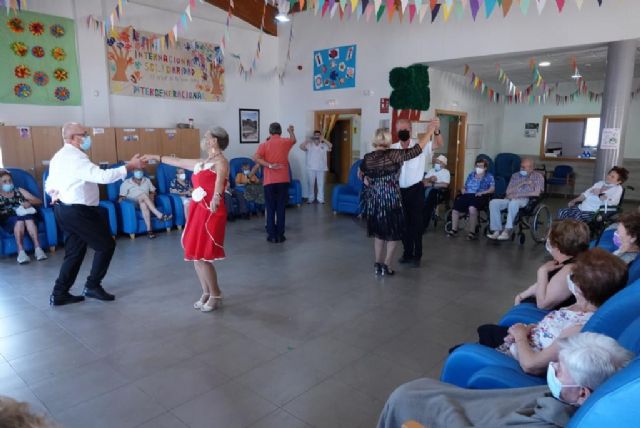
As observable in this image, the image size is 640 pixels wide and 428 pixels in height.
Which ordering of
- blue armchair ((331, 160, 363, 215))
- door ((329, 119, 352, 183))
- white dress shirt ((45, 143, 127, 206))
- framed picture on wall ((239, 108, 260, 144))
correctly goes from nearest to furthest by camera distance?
1. white dress shirt ((45, 143, 127, 206))
2. blue armchair ((331, 160, 363, 215))
3. framed picture on wall ((239, 108, 260, 144))
4. door ((329, 119, 352, 183))

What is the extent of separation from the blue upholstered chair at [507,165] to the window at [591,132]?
159cm

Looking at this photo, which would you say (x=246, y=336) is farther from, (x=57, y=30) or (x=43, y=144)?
(x=57, y=30)

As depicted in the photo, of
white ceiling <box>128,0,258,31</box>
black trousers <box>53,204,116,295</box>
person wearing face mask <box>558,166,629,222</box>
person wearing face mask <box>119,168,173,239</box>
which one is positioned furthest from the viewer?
white ceiling <box>128,0,258,31</box>

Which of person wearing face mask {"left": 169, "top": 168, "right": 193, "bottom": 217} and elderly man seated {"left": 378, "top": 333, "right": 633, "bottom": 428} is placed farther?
person wearing face mask {"left": 169, "top": 168, "right": 193, "bottom": 217}

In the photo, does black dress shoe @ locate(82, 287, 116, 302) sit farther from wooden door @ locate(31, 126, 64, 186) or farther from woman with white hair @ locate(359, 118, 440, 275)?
wooden door @ locate(31, 126, 64, 186)

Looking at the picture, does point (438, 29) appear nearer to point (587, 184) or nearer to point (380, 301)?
point (380, 301)

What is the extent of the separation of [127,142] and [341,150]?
713 cm

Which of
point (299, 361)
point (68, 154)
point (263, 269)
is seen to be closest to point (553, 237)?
point (299, 361)

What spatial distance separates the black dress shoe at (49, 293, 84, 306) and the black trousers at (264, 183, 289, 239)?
2.65 meters

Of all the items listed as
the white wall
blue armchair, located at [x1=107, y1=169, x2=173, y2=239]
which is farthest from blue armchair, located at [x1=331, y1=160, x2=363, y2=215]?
blue armchair, located at [x1=107, y1=169, x2=173, y2=239]

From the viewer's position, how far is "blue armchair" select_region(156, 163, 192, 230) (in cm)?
662

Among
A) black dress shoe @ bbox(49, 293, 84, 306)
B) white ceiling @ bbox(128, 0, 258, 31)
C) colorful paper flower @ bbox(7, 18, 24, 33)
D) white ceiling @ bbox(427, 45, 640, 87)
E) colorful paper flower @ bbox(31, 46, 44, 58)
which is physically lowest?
black dress shoe @ bbox(49, 293, 84, 306)

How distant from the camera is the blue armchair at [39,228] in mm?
5082

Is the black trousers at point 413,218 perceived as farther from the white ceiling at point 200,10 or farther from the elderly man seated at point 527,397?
the white ceiling at point 200,10
